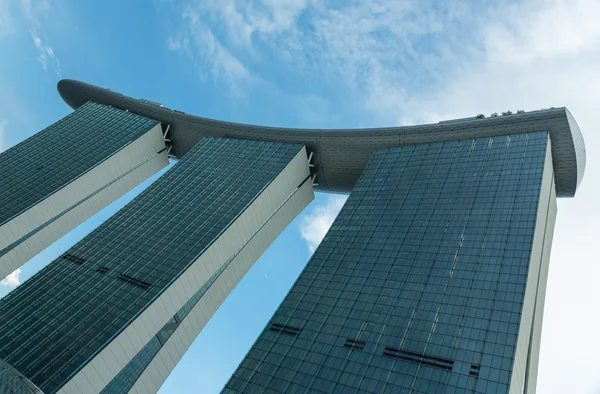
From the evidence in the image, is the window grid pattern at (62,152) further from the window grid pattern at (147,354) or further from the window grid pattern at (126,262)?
the window grid pattern at (147,354)

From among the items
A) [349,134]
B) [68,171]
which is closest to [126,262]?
[68,171]

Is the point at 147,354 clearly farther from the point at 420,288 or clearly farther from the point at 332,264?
the point at 420,288

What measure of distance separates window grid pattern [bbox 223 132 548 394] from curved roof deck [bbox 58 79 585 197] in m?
2.59

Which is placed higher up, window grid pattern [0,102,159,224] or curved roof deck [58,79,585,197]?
curved roof deck [58,79,585,197]

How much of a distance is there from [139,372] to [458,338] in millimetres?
35432

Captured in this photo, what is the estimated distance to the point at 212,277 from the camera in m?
64.2

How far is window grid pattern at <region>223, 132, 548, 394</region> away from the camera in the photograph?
38312mm

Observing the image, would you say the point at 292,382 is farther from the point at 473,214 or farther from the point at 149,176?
the point at 149,176

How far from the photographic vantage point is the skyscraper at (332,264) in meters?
40.4

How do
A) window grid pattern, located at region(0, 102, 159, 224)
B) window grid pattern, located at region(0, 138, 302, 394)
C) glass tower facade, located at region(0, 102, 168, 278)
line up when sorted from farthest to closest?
1. window grid pattern, located at region(0, 102, 159, 224)
2. glass tower facade, located at region(0, 102, 168, 278)
3. window grid pattern, located at region(0, 138, 302, 394)

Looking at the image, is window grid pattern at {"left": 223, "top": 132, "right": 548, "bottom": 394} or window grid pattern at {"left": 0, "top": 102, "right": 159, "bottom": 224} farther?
window grid pattern at {"left": 0, "top": 102, "right": 159, "bottom": 224}

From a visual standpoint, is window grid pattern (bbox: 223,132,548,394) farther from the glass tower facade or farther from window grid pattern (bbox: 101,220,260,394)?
the glass tower facade

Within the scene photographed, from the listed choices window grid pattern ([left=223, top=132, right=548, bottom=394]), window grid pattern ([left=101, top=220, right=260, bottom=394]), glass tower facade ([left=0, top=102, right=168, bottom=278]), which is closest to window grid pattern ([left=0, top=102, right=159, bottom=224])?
glass tower facade ([left=0, top=102, right=168, bottom=278])

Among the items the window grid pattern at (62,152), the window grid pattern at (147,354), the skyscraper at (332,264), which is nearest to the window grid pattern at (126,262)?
the skyscraper at (332,264)
